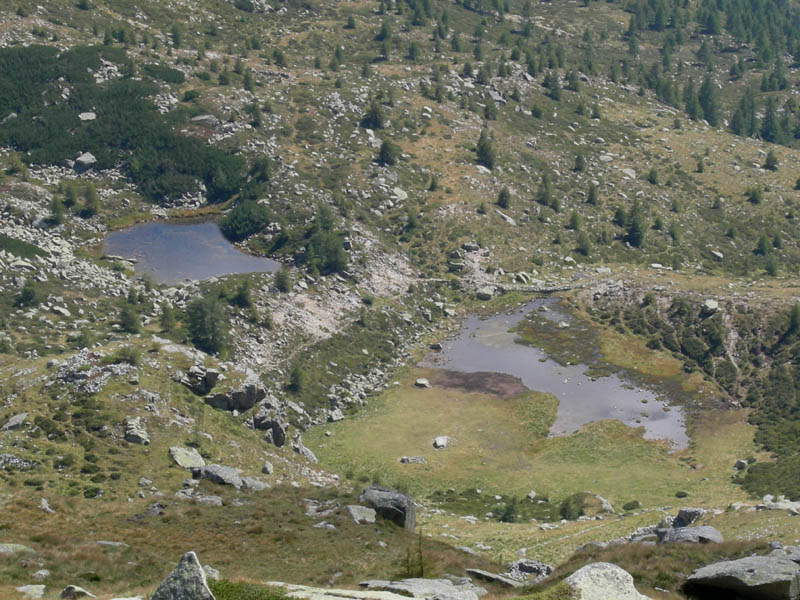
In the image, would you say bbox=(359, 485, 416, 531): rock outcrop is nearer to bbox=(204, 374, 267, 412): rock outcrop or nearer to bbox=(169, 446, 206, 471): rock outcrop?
bbox=(169, 446, 206, 471): rock outcrop

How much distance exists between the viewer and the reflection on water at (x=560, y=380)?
329 ft

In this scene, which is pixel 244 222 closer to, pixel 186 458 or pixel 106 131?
pixel 106 131

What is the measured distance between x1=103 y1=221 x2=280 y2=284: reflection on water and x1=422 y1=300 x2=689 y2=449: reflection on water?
2801 cm

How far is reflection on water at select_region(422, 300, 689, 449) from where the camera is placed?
100250mm

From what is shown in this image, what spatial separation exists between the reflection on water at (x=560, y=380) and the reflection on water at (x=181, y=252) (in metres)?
28.0

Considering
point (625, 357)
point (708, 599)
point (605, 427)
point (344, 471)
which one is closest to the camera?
point (708, 599)

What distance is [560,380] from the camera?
359 feet

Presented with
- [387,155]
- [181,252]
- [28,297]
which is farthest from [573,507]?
[387,155]

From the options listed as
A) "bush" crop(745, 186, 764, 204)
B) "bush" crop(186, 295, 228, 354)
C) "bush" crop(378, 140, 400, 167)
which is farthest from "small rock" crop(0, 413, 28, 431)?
"bush" crop(745, 186, 764, 204)

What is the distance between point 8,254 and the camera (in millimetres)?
105188

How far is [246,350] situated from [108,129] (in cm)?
5732

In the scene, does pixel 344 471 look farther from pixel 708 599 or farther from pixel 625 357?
pixel 708 599

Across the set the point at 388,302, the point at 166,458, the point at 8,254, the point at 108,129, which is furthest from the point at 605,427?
the point at 108,129

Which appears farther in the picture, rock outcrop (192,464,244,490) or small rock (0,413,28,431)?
small rock (0,413,28,431)
